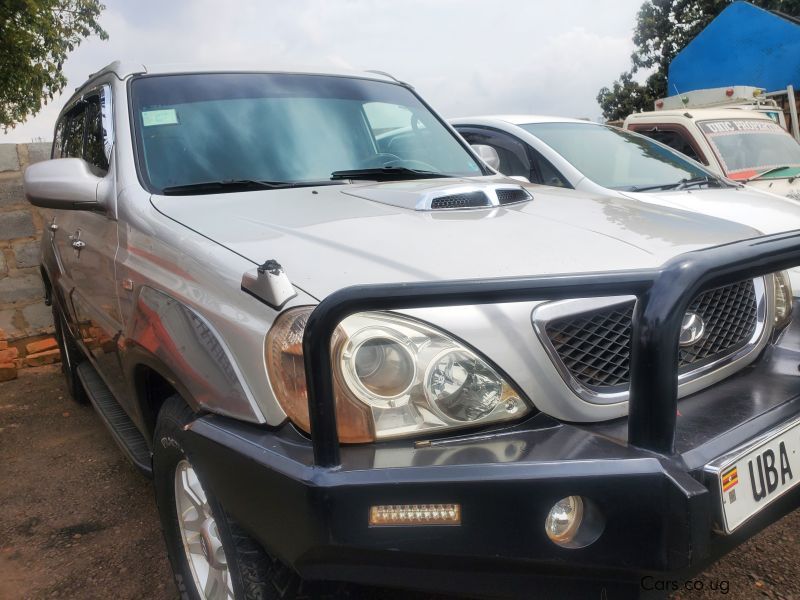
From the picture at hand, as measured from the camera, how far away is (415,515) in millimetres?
1358

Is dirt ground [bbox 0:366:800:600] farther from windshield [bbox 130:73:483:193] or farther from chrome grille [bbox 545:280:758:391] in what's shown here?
windshield [bbox 130:73:483:193]

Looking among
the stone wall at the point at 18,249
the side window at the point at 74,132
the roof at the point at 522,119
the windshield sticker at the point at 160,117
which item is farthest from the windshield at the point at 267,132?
the stone wall at the point at 18,249

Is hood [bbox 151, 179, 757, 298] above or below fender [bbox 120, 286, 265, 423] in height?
above

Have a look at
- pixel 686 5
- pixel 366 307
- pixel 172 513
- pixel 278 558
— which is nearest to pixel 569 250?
pixel 366 307

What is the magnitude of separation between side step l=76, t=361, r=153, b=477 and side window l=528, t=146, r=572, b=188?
2964mm

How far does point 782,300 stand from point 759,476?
90cm

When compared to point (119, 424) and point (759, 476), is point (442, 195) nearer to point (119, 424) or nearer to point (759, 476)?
point (759, 476)

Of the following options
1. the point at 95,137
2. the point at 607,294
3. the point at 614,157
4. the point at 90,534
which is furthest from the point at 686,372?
the point at 614,157

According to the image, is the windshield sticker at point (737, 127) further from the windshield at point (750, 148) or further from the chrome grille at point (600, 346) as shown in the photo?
the chrome grille at point (600, 346)

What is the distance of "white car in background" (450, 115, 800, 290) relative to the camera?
4.34 metres

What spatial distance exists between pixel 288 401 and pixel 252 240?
55 cm

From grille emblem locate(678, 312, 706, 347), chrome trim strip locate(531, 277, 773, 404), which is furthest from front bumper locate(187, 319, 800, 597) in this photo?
grille emblem locate(678, 312, 706, 347)

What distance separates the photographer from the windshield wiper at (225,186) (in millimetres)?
2432

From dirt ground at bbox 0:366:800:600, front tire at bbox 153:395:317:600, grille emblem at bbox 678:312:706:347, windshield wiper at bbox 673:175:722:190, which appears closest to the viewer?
front tire at bbox 153:395:317:600
